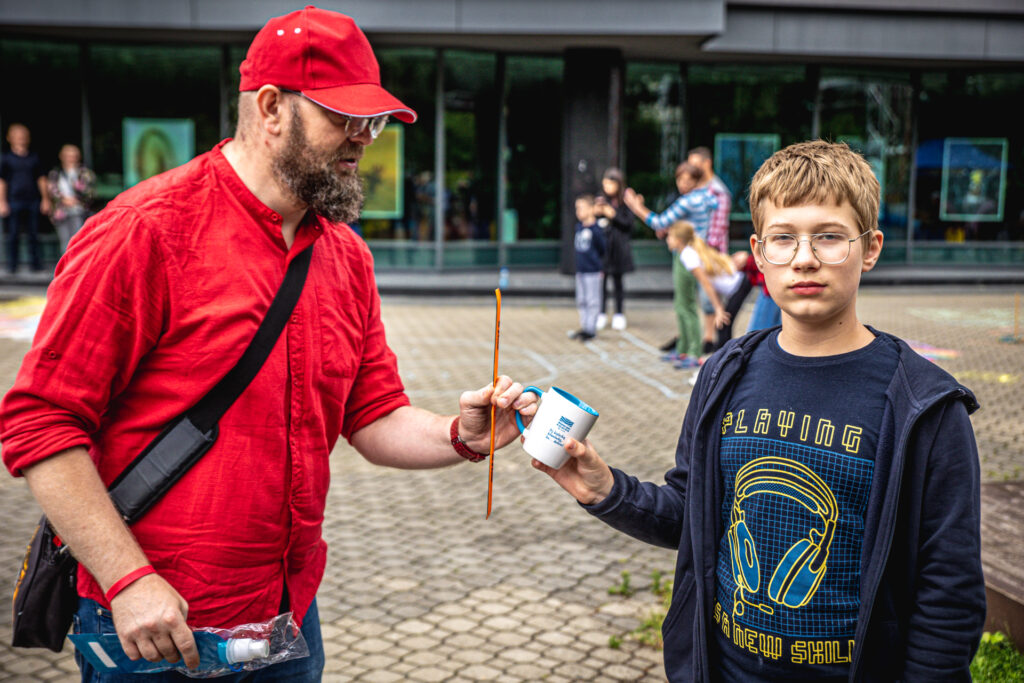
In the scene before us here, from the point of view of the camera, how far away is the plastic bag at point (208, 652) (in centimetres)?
200

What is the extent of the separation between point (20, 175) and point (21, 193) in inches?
11.7

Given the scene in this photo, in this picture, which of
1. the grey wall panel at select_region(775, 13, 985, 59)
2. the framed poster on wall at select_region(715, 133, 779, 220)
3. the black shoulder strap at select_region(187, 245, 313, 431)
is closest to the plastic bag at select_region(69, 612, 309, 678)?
the black shoulder strap at select_region(187, 245, 313, 431)

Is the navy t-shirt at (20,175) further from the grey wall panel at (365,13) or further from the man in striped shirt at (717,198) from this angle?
the man in striped shirt at (717,198)

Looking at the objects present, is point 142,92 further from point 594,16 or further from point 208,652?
point 208,652

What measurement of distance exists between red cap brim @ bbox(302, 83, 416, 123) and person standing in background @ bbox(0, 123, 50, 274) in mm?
15683

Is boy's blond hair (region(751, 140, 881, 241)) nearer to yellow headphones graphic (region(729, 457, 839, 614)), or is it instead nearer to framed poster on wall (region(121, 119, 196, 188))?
yellow headphones graphic (region(729, 457, 839, 614))

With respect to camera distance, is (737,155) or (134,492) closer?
(134,492)

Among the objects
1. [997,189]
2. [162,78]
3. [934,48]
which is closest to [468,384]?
[162,78]

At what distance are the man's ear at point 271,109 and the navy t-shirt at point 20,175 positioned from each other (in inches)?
621

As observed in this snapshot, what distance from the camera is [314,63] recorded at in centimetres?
213

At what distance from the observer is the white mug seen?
2.18 meters

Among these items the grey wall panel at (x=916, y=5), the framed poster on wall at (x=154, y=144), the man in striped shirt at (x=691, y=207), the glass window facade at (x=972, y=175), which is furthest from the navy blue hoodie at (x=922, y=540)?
the glass window facade at (x=972, y=175)

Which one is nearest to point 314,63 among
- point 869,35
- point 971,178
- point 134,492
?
point 134,492

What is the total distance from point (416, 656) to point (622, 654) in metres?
0.87
